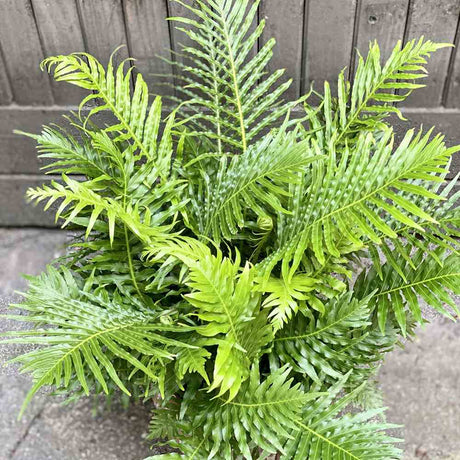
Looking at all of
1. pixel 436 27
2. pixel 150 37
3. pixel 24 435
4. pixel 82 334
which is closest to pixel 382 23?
pixel 436 27

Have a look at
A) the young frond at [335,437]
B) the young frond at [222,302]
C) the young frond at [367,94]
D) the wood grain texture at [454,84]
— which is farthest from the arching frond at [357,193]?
the wood grain texture at [454,84]

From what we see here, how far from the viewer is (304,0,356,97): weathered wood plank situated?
1941 mm

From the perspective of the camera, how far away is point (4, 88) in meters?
2.27

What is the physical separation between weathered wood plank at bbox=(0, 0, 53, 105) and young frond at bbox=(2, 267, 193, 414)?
1113 millimetres

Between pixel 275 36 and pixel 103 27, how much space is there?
643 mm

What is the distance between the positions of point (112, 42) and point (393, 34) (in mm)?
1039

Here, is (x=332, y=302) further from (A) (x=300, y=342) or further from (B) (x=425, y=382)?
(B) (x=425, y=382)

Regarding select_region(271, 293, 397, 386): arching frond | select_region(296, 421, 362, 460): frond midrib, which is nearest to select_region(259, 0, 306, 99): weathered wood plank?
select_region(271, 293, 397, 386): arching frond

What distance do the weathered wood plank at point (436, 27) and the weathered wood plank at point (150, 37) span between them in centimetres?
89

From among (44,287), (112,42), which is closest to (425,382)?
(44,287)

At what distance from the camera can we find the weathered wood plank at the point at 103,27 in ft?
6.55

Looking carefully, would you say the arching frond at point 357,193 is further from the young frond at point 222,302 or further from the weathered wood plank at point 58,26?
the weathered wood plank at point 58,26

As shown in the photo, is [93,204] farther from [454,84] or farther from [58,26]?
[454,84]

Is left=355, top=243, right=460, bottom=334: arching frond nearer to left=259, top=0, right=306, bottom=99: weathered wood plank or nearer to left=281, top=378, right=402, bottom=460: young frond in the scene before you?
left=281, top=378, right=402, bottom=460: young frond
